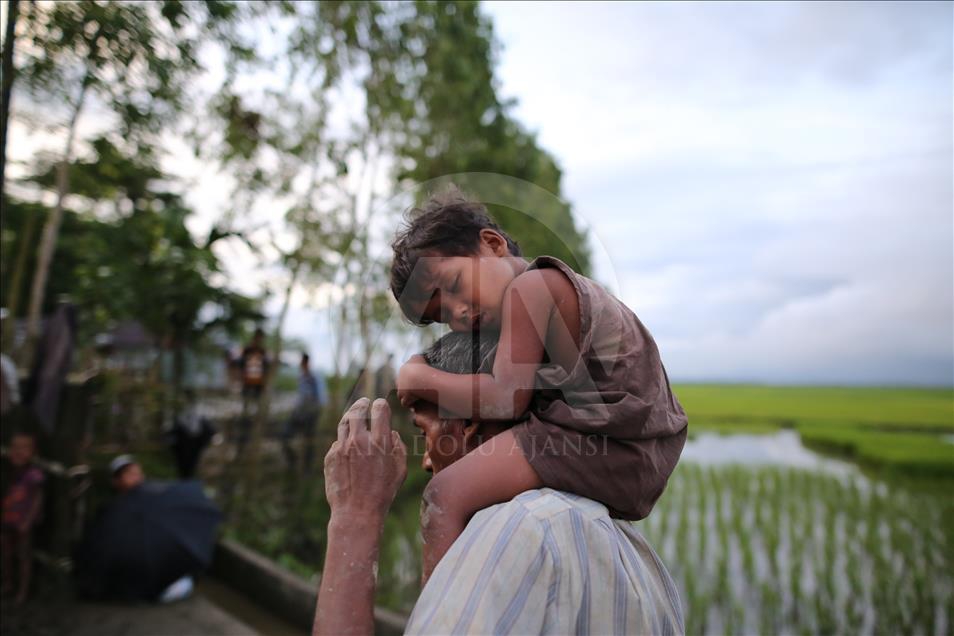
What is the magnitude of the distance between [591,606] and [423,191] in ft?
4.02

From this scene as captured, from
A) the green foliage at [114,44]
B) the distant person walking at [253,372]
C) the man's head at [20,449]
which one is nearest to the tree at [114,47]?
the green foliage at [114,44]

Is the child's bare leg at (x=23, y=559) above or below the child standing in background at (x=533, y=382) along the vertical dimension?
below

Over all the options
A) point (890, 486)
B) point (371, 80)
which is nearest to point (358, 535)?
point (371, 80)

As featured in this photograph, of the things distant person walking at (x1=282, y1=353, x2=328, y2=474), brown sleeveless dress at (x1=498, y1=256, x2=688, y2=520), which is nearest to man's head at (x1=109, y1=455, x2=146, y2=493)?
distant person walking at (x1=282, y1=353, x2=328, y2=474)

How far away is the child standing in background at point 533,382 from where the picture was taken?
1083 mm

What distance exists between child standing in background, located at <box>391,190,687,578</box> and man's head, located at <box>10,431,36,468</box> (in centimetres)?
457

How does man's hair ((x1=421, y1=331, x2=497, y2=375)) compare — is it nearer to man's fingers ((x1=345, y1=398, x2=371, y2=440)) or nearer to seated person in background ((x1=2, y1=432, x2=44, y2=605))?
man's fingers ((x1=345, y1=398, x2=371, y2=440))

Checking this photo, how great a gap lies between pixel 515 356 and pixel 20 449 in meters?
4.81

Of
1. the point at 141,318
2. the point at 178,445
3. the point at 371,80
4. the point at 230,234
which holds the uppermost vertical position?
the point at 371,80

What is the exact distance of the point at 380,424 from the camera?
113cm

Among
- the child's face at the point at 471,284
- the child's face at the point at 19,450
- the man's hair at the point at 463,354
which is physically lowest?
the child's face at the point at 19,450

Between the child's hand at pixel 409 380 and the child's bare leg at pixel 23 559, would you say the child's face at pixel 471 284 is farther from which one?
the child's bare leg at pixel 23 559

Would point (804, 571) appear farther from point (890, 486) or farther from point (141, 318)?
point (141, 318)

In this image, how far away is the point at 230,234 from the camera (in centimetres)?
701
